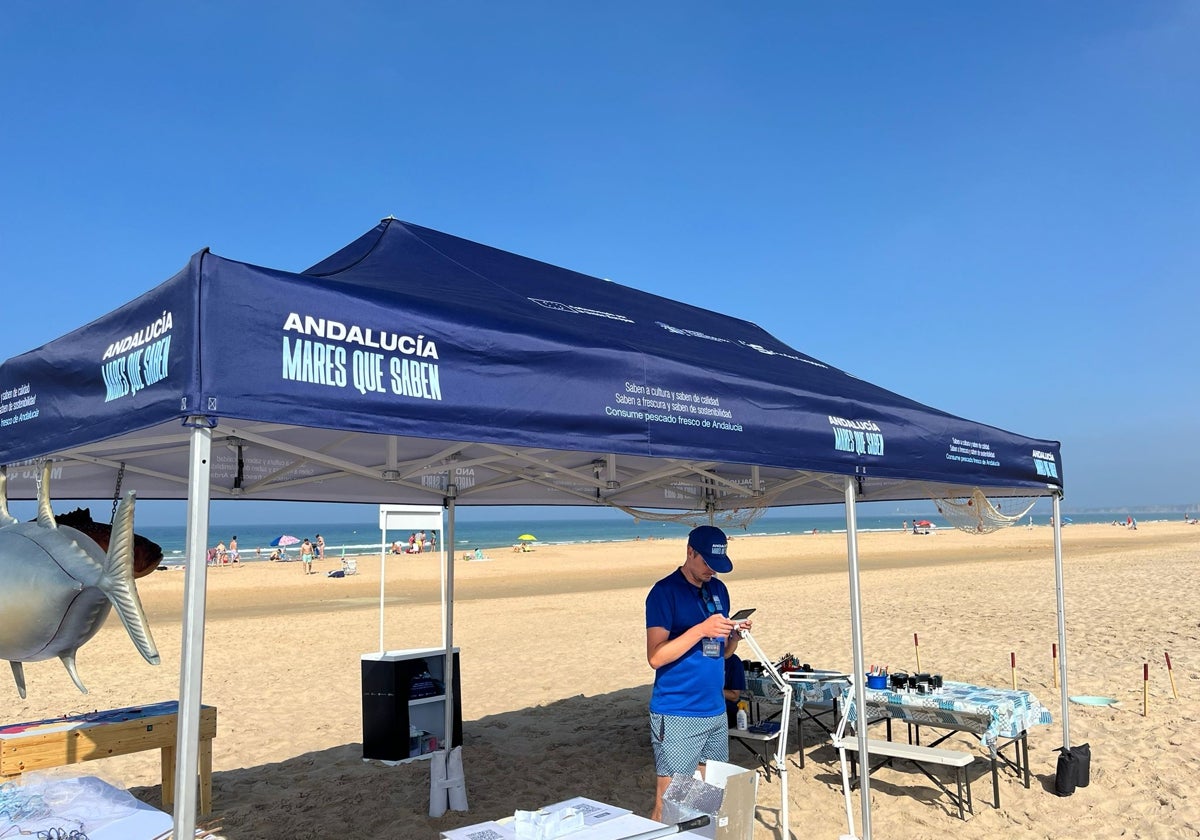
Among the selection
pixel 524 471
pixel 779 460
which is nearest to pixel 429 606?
pixel 524 471

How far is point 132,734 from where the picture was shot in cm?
501

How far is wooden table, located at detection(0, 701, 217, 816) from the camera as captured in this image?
189 inches

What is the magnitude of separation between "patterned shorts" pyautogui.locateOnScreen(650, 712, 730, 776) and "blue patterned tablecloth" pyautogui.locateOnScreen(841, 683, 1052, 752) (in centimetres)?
177

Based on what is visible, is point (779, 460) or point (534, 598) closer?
point (779, 460)

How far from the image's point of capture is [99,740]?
4840 millimetres

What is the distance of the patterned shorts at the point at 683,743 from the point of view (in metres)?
3.78

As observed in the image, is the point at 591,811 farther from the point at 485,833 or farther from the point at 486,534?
the point at 486,534

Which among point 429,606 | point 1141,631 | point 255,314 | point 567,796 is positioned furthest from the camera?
point 429,606

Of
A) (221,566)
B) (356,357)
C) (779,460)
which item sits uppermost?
(356,357)

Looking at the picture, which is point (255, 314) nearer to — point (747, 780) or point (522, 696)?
point (747, 780)

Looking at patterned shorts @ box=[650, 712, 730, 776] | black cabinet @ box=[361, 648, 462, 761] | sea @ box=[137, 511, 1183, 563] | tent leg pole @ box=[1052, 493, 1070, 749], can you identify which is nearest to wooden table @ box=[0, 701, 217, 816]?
black cabinet @ box=[361, 648, 462, 761]

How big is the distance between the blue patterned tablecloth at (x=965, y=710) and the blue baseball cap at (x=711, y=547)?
2.07 meters

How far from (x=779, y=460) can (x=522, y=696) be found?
651cm

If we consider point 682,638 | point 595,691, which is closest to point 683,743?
point 682,638
